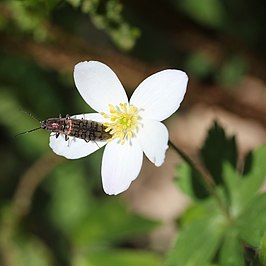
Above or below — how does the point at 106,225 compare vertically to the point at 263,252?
below

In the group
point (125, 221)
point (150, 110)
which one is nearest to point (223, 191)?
point (150, 110)

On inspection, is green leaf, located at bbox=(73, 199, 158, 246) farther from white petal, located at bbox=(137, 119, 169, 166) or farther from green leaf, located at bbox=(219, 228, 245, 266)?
white petal, located at bbox=(137, 119, 169, 166)

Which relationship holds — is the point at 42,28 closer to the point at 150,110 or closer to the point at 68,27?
the point at 68,27

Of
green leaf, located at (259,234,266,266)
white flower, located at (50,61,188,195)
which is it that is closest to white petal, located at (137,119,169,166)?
white flower, located at (50,61,188,195)

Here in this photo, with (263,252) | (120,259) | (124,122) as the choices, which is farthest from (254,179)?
(120,259)

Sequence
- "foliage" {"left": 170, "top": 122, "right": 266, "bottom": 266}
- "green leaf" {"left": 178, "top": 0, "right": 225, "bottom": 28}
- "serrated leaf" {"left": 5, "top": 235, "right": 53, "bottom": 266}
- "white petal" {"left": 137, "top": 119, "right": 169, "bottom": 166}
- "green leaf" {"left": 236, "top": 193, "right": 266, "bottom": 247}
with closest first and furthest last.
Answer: "white petal" {"left": 137, "top": 119, "right": 169, "bottom": 166} → "green leaf" {"left": 236, "top": 193, "right": 266, "bottom": 247} → "foliage" {"left": 170, "top": 122, "right": 266, "bottom": 266} → "serrated leaf" {"left": 5, "top": 235, "right": 53, "bottom": 266} → "green leaf" {"left": 178, "top": 0, "right": 225, "bottom": 28}

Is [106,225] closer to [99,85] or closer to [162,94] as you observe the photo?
[99,85]

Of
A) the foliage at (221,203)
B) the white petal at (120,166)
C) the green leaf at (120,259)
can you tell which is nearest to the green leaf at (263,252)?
the foliage at (221,203)
